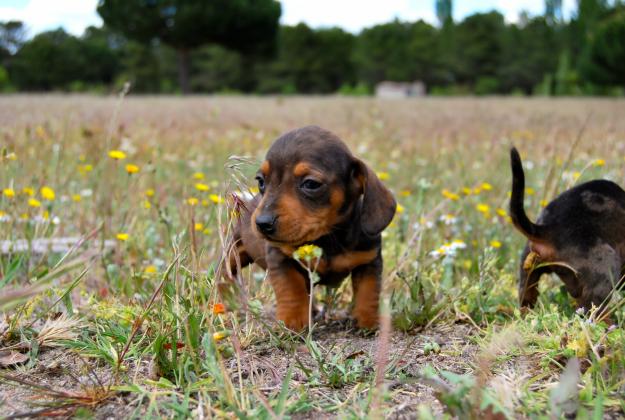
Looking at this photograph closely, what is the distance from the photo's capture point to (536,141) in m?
7.96

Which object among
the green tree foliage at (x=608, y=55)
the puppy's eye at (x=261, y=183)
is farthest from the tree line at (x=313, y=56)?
the puppy's eye at (x=261, y=183)

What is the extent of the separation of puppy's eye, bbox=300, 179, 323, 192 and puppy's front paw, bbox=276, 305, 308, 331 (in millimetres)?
518

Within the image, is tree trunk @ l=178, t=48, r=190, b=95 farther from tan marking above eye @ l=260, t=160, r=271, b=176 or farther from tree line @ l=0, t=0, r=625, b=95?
tan marking above eye @ l=260, t=160, r=271, b=176

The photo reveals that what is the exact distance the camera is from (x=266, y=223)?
2504mm

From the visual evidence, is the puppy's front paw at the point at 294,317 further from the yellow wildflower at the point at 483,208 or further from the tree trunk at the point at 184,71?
the tree trunk at the point at 184,71

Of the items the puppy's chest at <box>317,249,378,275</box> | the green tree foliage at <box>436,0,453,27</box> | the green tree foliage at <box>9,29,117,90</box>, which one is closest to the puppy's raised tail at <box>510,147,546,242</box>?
the puppy's chest at <box>317,249,378,275</box>

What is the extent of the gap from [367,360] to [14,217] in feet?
7.59

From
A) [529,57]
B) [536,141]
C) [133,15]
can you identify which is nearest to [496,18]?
[529,57]

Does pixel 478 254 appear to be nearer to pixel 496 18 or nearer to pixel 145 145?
pixel 145 145

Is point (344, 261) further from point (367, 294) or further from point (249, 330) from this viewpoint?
point (249, 330)

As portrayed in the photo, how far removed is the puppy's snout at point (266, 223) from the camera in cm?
250

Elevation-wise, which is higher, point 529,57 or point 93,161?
point 529,57

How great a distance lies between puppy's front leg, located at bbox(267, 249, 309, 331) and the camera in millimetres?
2715

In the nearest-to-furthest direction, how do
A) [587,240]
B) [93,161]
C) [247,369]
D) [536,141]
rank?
[247,369]
[587,240]
[93,161]
[536,141]
